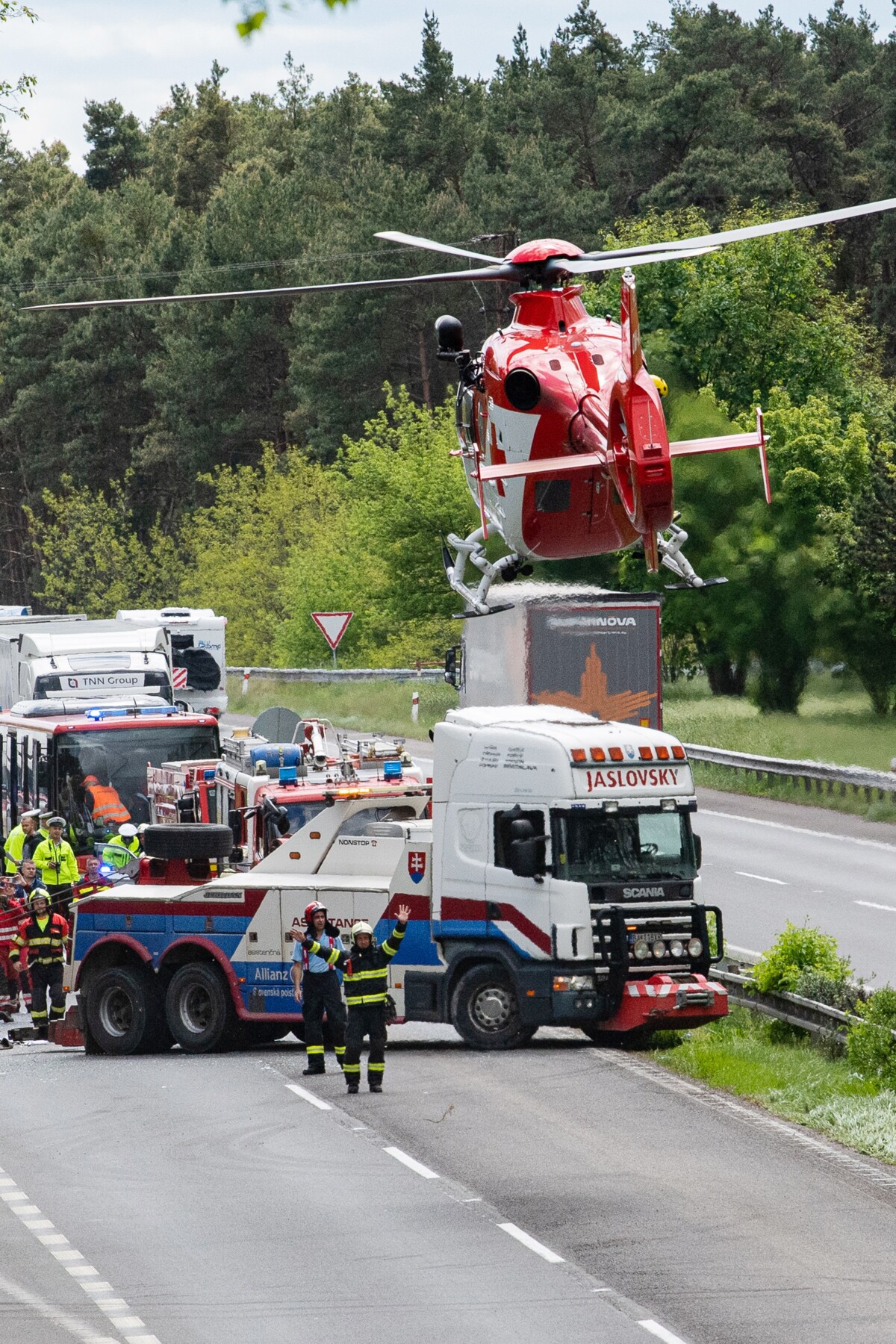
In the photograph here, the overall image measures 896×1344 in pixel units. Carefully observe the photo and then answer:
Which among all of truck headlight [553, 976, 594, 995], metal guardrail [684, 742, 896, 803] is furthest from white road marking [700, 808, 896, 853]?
truck headlight [553, 976, 594, 995]

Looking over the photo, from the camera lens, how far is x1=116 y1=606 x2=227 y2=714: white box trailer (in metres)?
Result: 38.3

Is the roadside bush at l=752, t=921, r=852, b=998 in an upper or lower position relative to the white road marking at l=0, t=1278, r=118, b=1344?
upper

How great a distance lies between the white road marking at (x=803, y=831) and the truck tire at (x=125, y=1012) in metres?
14.6

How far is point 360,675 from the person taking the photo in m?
55.4

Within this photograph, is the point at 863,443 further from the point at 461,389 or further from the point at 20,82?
the point at 20,82

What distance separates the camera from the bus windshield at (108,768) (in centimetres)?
2548

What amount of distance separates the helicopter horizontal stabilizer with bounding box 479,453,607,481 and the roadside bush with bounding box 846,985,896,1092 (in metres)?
9.61

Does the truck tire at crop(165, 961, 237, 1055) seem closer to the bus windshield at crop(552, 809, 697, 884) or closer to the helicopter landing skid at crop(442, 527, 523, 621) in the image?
the bus windshield at crop(552, 809, 697, 884)

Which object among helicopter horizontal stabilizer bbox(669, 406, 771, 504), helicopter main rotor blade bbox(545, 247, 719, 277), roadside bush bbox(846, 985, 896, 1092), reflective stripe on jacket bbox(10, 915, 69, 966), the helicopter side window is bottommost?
roadside bush bbox(846, 985, 896, 1092)

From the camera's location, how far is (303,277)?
81.7 meters

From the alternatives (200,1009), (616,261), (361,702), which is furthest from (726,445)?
(361,702)

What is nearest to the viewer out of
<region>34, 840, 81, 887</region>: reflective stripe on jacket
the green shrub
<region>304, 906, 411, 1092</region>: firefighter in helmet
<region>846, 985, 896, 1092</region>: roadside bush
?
<region>846, 985, 896, 1092</region>: roadside bush

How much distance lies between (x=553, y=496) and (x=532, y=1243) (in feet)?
55.5

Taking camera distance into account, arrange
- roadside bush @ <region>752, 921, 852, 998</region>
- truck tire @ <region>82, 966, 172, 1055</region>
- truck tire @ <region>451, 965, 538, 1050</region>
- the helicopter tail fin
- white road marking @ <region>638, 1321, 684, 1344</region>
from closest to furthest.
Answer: white road marking @ <region>638, 1321, 684, 1344</region>
truck tire @ <region>451, 965, 538, 1050</region>
roadside bush @ <region>752, 921, 852, 998</region>
truck tire @ <region>82, 966, 172, 1055</region>
the helicopter tail fin
